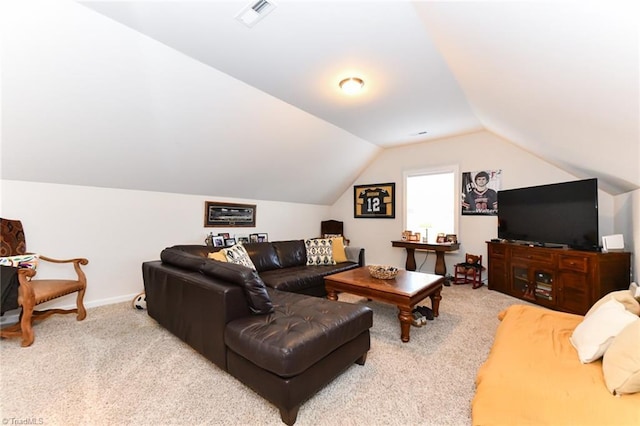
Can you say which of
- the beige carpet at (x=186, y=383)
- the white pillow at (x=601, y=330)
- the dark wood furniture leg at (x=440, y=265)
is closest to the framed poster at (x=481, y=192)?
the dark wood furniture leg at (x=440, y=265)

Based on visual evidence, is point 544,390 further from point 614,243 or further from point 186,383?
point 614,243

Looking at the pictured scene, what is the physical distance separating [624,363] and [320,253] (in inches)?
133

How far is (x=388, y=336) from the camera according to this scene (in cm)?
256

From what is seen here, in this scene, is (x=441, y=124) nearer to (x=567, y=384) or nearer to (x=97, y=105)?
(x=567, y=384)

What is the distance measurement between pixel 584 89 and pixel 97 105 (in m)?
3.90

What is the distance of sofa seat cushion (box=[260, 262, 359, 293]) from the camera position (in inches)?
126

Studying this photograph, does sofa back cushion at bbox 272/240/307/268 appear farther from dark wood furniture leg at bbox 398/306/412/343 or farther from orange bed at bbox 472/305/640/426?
orange bed at bbox 472/305/640/426

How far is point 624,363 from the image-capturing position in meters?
1.14

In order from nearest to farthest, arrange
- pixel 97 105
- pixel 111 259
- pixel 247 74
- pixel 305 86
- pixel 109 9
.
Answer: pixel 109 9, pixel 97 105, pixel 247 74, pixel 305 86, pixel 111 259

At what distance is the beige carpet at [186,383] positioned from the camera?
5.03 feet

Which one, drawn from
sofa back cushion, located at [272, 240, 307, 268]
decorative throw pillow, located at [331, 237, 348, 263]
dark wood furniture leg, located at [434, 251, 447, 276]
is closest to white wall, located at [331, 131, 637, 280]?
dark wood furniture leg, located at [434, 251, 447, 276]

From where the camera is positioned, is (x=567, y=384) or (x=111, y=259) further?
(x=111, y=259)

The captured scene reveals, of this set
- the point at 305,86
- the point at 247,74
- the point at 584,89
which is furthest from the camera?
the point at 305,86

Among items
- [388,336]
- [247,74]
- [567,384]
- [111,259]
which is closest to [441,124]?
[247,74]
